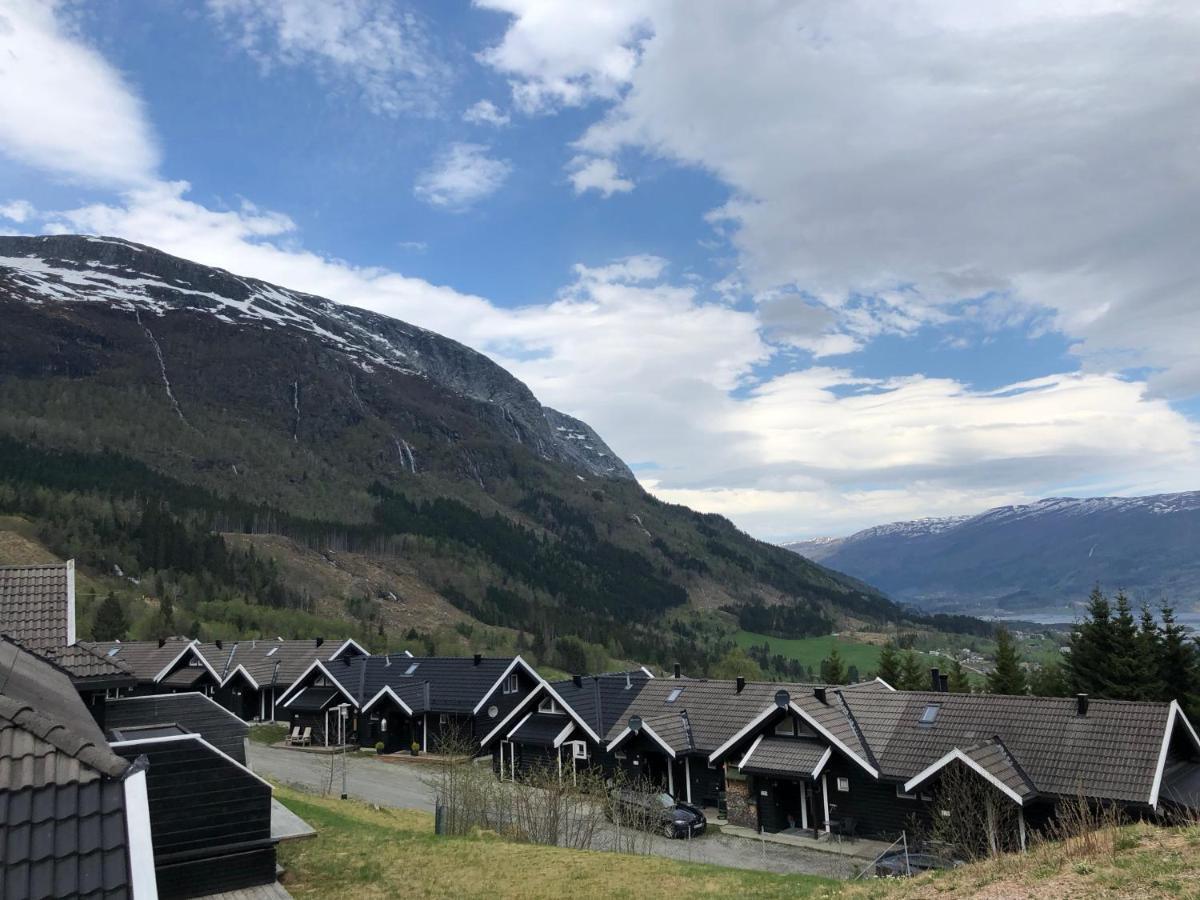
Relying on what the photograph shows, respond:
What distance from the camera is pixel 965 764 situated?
27453mm

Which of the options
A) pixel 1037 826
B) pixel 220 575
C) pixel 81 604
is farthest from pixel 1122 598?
pixel 220 575

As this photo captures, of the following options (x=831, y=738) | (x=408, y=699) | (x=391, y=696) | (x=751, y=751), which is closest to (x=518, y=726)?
(x=408, y=699)

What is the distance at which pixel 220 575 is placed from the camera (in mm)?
144750

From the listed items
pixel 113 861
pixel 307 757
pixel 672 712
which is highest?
pixel 113 861

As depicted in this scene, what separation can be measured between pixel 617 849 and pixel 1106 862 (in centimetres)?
1492

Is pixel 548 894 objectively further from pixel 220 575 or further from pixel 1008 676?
pixel 220 575

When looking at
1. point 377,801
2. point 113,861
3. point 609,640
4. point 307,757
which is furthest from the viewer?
point 609,640

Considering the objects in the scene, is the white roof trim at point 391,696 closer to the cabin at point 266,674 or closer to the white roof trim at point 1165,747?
the cabin at point 266,674

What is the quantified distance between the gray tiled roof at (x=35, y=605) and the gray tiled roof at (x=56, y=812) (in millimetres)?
14000

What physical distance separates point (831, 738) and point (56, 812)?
31074 mm

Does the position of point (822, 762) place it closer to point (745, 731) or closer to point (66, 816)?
point (745, 731)

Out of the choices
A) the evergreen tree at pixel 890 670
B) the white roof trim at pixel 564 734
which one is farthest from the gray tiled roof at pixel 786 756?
the evergreen tree at pixel 890 670

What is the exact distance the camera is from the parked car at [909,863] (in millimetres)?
24266

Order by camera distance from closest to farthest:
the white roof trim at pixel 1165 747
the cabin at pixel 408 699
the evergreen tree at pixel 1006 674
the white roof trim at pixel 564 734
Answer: the white roof trim at pixel 1165 747
the white roof trim at pixel 564 734
the evergreen tree at pixel 1006 674
the cabin at pixel 408 699
